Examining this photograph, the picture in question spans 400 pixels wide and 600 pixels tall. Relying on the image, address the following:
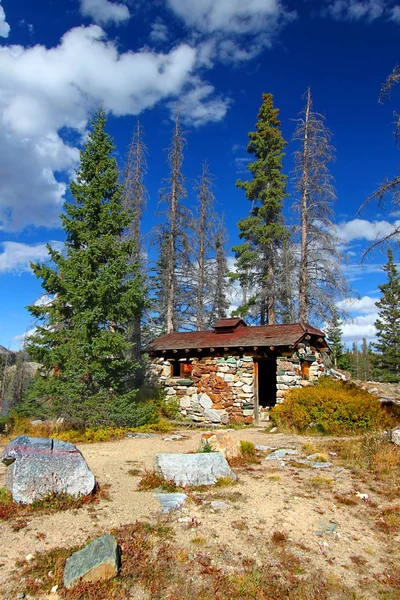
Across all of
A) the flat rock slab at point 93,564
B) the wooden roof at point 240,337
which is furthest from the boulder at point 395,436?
the flat rock slab at point 93,564

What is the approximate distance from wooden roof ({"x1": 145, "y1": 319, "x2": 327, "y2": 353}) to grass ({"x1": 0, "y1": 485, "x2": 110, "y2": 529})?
31.6ft

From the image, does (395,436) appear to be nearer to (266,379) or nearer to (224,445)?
(224,445)

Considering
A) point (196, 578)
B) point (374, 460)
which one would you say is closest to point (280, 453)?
point (374, 460)

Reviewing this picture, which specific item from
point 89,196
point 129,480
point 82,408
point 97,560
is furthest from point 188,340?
point 97,560

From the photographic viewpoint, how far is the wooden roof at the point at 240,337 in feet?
47.1

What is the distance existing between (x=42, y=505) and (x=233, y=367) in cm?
1030

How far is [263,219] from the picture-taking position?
23.8 m

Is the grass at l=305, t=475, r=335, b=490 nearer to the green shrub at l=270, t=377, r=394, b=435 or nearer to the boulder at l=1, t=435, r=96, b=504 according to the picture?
the boulder at l=1, t=435, r=96, b=504

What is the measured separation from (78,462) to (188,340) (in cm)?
1111

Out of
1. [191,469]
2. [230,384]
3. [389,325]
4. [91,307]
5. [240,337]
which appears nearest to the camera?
[191,469]

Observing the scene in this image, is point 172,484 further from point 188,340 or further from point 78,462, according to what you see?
point 188,340

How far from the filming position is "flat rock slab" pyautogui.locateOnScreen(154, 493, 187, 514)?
5.46m

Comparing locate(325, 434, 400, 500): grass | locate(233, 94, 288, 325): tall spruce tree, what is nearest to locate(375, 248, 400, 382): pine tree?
locate(233, 94, 288, 325): tall spruce tree

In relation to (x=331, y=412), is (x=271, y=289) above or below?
above
